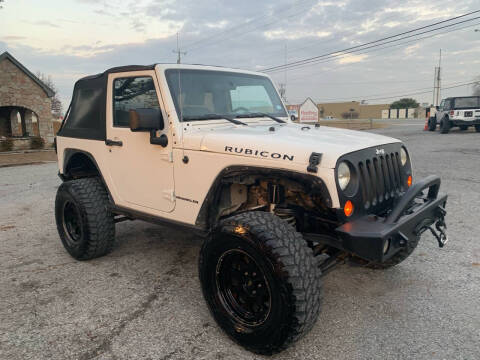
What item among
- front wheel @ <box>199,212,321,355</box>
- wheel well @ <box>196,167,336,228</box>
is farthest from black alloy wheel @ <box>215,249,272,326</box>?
wheel well @ <box>196,167,336,228</box>

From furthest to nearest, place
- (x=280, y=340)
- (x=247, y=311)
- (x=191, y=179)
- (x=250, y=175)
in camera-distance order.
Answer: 1. (x=191, y=179)
2. (x=250, y=175)
3. (x=247, y=311)
4. (x=280, y=340)

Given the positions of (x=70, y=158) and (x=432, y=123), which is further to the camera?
(x=432, y=123)

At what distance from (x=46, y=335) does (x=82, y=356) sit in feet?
1.47

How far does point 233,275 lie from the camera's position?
2773 millimetres

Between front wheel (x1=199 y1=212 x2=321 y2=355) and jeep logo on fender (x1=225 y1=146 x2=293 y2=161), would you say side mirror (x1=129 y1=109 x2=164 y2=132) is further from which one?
front wheel (x1=199 y1=212 x2=321 y2=355)

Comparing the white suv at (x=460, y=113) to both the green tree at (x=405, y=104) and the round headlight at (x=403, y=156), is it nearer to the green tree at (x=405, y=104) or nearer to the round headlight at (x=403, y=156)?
the round headlight at (x=403, y=156)

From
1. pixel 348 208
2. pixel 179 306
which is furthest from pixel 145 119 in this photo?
pixel 348 208

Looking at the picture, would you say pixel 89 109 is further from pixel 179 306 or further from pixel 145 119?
pixel 179 306

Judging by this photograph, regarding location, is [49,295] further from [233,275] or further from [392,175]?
[392,175]

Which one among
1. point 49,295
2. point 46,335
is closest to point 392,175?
point 46,335

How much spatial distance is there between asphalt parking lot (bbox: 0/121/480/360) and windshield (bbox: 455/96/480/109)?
16907mm

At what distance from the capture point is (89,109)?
4355 millimetres

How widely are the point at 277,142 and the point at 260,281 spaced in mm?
966

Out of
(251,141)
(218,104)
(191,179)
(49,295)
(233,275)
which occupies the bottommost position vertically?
(49,295)
